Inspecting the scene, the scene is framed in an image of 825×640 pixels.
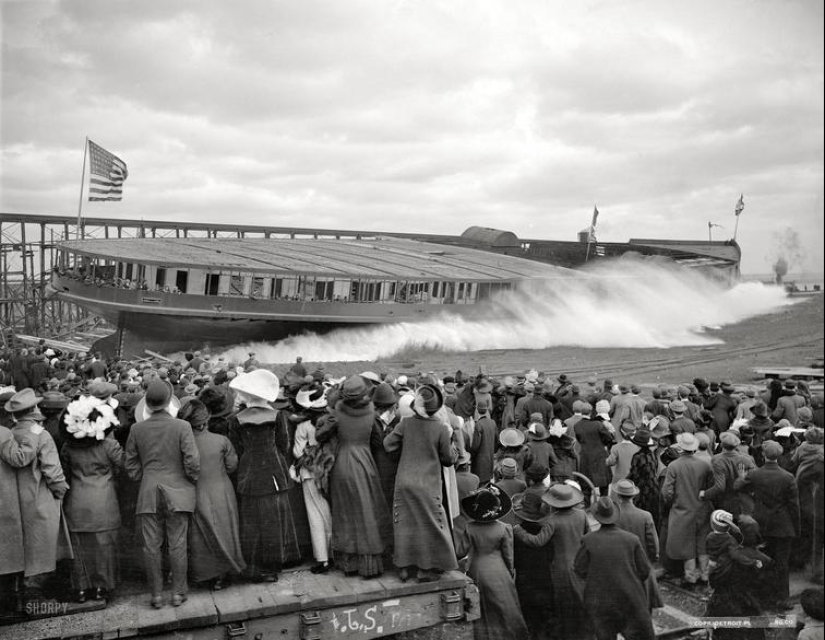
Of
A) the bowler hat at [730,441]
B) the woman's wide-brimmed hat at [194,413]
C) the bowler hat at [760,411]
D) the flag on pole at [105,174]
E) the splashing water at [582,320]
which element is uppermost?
the flag on pole at [105,174]

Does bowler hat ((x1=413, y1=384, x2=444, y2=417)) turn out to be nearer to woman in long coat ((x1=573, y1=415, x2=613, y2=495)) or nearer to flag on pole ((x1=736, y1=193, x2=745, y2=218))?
woman in long coat ((x1=573, y1=415, x2=613, y2=495))

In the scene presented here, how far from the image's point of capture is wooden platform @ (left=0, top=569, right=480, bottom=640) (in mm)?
3971

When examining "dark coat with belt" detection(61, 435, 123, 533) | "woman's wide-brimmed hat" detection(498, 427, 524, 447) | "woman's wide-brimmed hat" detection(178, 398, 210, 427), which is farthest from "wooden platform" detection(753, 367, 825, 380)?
"dark coat with belt" detection(61, 435, 123, 533)

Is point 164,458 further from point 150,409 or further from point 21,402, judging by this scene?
point 21,402

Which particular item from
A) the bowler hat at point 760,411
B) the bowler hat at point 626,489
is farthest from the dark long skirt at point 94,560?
the bowler hat at point 760,411

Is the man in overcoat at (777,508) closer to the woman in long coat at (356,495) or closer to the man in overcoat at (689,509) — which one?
the man in overcoat at (689,509)

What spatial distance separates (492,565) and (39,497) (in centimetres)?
319

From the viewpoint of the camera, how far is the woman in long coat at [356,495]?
4832 millimetres

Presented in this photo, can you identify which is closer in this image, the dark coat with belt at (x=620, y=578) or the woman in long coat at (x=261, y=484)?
the dark coat with belt at (x=620, y=578)

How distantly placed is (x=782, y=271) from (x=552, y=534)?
509 centimetres

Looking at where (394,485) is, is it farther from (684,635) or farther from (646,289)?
(646,289)

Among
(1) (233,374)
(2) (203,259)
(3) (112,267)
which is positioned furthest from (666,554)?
(3) (112,267)

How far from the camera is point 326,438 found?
16.3 ft

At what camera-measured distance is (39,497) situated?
4.43 meters
